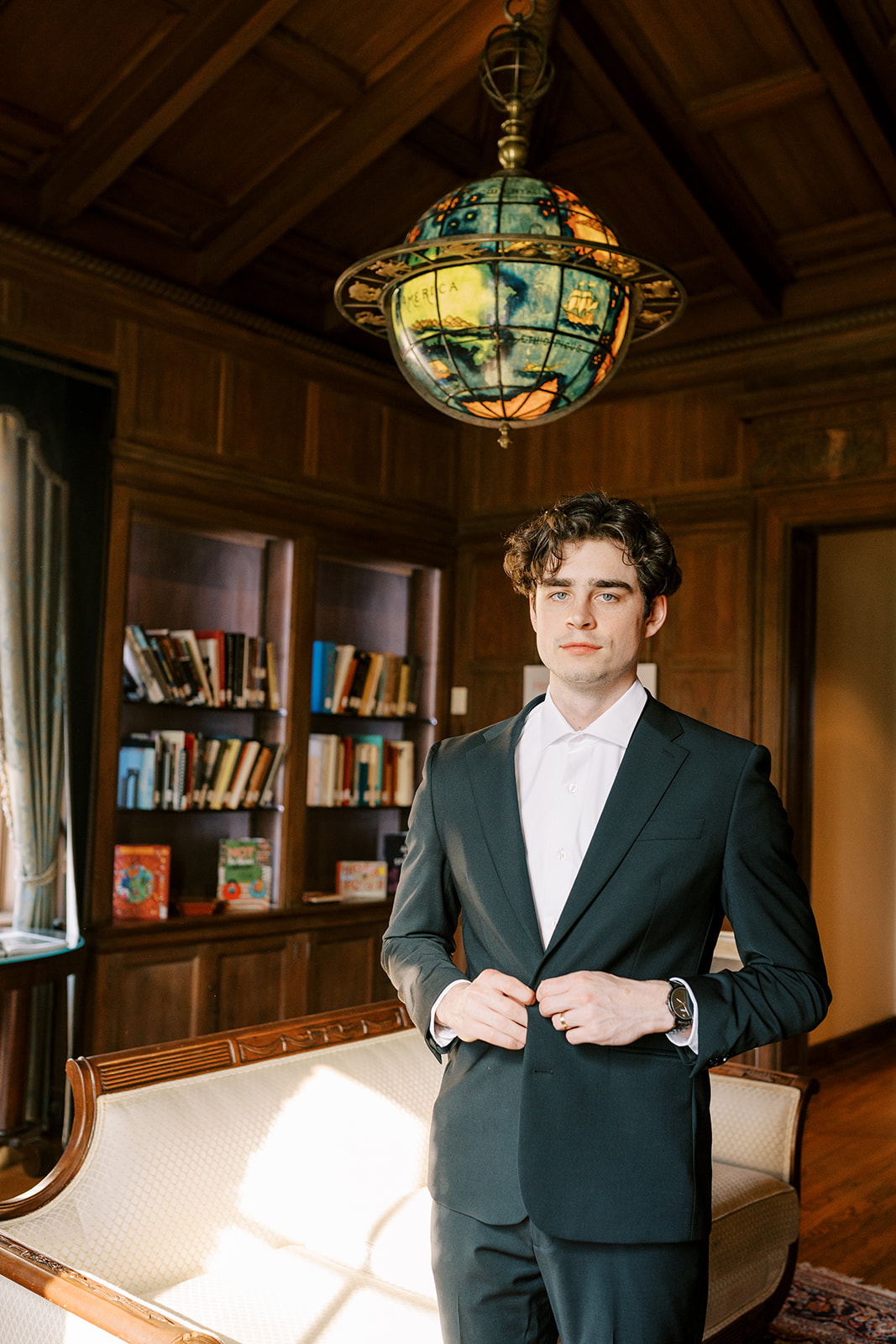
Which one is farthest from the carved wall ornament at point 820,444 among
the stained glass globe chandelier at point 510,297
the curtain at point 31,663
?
the curtain at point 31,663

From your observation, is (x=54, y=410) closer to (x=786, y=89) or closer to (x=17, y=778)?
(x=17, y=778)

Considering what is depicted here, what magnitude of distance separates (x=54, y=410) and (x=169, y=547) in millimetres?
966

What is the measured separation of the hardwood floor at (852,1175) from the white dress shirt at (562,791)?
2.64 meters

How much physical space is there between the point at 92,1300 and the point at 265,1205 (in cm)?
80

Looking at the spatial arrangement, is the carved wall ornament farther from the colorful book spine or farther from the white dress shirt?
the white dress shirt

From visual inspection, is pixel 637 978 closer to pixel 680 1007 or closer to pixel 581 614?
pixel 680 1007

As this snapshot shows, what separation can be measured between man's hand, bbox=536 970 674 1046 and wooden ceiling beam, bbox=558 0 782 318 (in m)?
3.72

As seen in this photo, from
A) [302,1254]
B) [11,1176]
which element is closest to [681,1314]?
[302,1254]

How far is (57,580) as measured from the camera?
4.26 m

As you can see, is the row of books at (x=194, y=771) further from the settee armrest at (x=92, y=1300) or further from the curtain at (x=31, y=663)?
the settee armrest at (x=92, y=1300)

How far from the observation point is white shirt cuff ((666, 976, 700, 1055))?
1.33 meters

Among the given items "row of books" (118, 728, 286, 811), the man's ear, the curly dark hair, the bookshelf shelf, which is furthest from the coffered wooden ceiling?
the man's ear

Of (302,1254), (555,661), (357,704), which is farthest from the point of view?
(357,704)

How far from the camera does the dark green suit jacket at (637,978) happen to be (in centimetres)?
135
